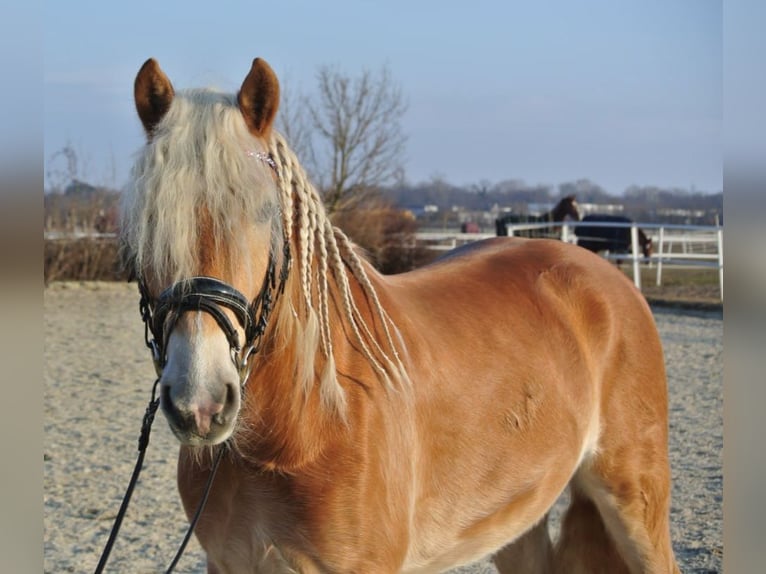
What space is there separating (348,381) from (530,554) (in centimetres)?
170

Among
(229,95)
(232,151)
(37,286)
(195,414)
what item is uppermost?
(229,95)

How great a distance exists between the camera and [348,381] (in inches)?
87.4

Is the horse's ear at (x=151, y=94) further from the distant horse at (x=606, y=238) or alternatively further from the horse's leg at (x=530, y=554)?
the distant horse at (x=606, y=238)

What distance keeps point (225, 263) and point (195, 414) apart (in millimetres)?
346

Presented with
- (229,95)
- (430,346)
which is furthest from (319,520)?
(229,95)

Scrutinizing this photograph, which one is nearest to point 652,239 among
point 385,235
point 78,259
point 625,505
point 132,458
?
point 385,235

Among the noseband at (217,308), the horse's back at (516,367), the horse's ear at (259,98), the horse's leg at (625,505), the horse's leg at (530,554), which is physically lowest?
the horse's leg at (530,554)

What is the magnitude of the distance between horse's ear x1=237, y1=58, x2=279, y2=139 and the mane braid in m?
0.07

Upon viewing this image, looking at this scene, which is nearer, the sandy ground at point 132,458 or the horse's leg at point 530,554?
the horse's leg at point 530,554

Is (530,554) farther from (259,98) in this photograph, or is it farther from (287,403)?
(259,98)

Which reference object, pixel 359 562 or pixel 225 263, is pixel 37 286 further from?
pixel 359 562

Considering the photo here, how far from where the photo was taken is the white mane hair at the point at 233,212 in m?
1.82

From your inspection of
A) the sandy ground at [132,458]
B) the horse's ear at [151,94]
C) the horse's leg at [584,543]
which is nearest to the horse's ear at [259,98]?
the horse's ear at [151,94]

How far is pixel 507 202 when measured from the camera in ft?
149
